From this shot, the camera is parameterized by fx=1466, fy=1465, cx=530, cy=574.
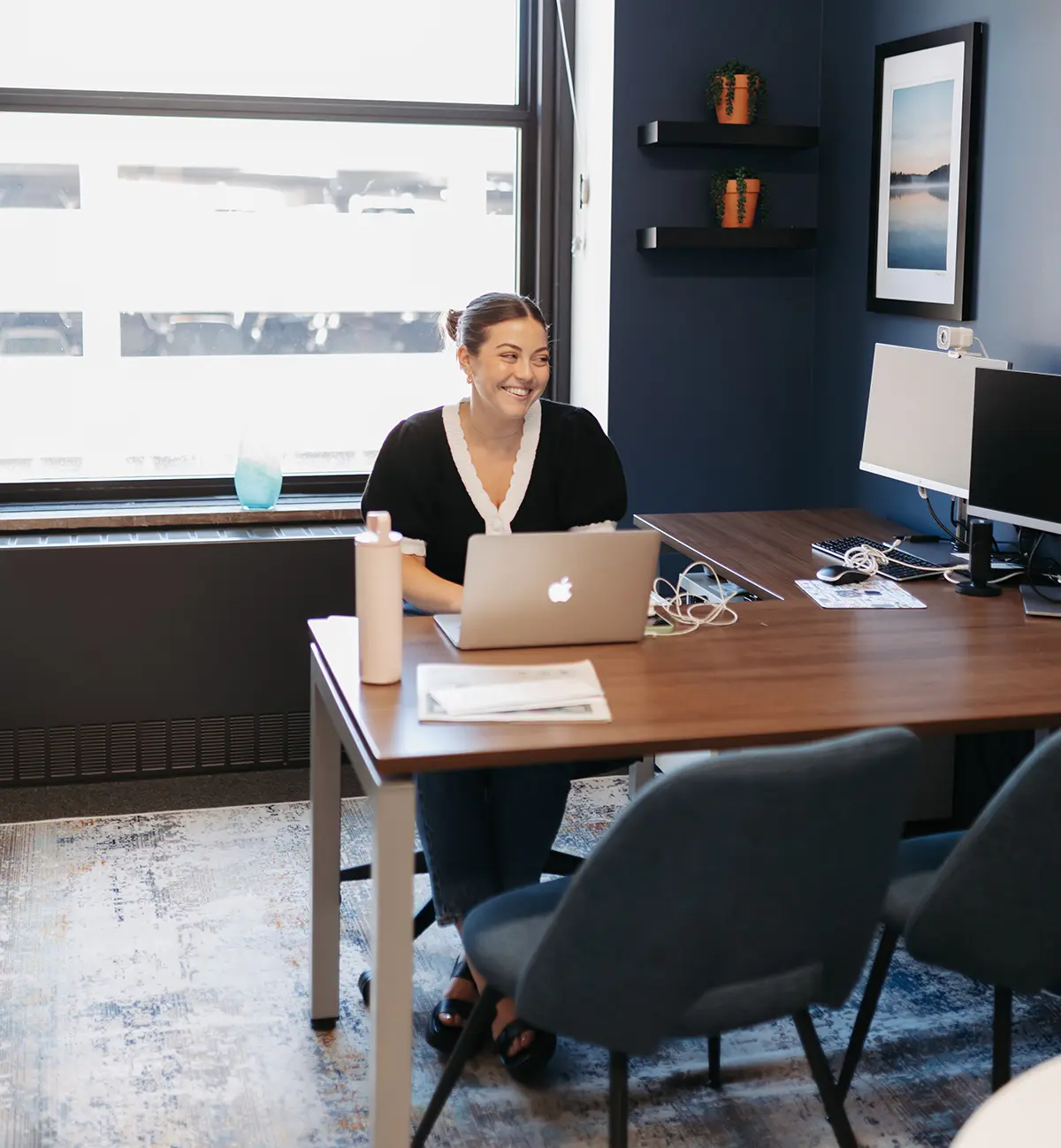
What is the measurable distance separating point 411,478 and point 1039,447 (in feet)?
4.03

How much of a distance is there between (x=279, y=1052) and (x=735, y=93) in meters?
2.71

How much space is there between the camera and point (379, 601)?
6.89 feet

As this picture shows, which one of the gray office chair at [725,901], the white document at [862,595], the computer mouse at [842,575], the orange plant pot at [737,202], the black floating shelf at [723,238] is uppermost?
the orange plant pot at [737,202]

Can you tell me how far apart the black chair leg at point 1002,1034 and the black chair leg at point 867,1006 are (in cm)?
16

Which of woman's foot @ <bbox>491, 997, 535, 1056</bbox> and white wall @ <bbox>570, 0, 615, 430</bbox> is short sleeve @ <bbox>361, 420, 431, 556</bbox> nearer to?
woman's foot @ <bbox>491, 997, 535, 1056</bbox>

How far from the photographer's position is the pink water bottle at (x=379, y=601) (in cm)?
209

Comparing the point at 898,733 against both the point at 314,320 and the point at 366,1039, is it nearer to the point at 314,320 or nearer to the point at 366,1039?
the point at 366,1039

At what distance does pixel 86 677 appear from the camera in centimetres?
367

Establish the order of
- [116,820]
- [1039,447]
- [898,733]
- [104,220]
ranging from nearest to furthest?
[898,733]
[1039,447]
[116,820]
[104,220]

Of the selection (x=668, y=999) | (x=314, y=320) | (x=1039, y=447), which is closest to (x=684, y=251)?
(x=314, y=320)

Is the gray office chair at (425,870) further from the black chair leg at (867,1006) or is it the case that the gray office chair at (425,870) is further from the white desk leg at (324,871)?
the black chair leg at (867,1006)

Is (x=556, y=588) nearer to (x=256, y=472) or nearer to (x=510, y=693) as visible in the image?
(x=510, y=693)

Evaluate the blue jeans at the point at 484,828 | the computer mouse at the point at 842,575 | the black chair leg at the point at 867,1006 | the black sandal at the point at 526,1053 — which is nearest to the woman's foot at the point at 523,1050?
the black sandal at the point at 526,1053

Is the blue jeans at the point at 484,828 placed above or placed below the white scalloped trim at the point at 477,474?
below
